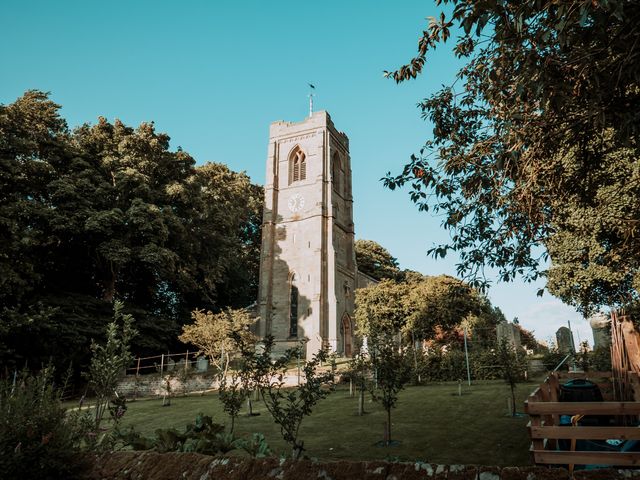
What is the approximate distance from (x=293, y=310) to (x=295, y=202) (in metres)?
9.84

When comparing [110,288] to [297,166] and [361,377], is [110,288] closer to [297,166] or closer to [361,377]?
[297,166]

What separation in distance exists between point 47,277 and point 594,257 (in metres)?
29.1

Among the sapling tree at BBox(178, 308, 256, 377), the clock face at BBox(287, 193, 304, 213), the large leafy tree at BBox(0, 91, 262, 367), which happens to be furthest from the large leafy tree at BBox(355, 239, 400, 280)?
the sapling tree at BBox(178, 308, 256, 377)

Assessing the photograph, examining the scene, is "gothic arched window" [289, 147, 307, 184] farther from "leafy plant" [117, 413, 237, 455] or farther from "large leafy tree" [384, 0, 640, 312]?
"leafy plant" [117, 413, 237, 455]

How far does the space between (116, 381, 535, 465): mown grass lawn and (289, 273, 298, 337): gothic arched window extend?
63.7 feet

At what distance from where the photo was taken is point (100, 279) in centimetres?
3072

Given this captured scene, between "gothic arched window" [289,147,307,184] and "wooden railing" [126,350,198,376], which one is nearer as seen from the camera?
"wooden railing" [126,350,198,376]

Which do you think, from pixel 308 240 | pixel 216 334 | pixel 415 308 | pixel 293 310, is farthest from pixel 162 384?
pixel 308 240

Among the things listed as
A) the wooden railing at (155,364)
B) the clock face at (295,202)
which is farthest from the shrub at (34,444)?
the clock face at (295,202)

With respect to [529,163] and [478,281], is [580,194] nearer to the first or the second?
[529,163]

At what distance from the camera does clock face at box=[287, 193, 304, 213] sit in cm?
4125

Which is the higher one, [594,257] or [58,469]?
[594,257]

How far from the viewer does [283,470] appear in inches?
111

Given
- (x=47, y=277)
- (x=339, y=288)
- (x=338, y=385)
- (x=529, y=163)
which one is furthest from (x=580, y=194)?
(x=339, y=288)
